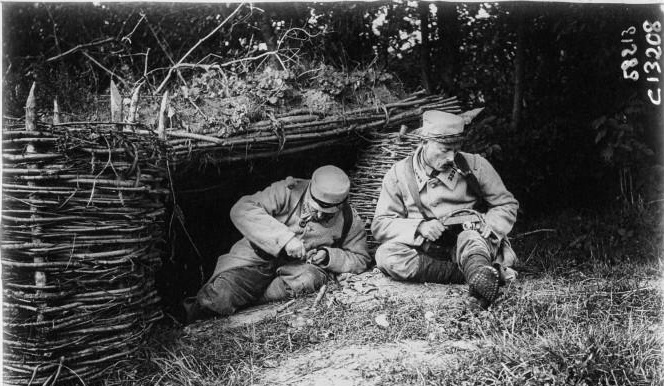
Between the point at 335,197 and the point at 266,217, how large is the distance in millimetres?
635

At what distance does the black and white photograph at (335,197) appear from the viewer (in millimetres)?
3426

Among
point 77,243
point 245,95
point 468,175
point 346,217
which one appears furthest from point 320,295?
point 77,243

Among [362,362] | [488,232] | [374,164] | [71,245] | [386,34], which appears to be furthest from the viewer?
[386,34]

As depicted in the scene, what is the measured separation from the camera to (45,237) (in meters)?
3.43

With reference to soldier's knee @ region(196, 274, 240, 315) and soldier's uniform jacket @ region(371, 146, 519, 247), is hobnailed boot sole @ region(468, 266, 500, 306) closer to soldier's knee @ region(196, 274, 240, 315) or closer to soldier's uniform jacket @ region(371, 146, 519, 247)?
soldier's uniform jacket @ region(371, 146, 519, 247)

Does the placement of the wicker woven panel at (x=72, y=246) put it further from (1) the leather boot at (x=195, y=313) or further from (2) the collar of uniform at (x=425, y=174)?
(2) the collar of uniform at (x=425, y=174)

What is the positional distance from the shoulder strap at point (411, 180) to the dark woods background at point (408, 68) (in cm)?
103

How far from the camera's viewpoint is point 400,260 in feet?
16.9

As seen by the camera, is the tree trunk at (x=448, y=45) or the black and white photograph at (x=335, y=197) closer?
the black and white photograph at (x=335, y=197)

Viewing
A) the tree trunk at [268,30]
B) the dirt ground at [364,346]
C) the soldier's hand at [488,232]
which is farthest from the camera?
the tree trunk at [268,30]

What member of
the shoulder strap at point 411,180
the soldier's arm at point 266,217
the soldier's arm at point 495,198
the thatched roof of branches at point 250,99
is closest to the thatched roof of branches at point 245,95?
the thatched roof of branches at point 250,99

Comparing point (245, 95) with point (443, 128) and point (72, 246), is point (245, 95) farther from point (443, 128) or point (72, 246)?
point (72, 246)

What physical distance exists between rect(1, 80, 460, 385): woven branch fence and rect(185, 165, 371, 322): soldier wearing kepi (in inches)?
42.3

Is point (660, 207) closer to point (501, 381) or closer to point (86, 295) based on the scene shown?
point (501, 381)
